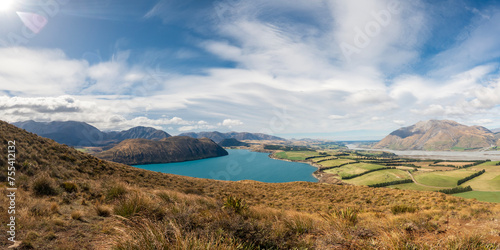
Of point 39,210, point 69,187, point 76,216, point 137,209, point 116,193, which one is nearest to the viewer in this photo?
point 39,210

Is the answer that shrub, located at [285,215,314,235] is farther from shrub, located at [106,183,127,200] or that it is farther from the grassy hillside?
shrub, located at [106,183,127,200]

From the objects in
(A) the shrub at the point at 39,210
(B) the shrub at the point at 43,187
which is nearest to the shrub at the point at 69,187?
(B) the shrub at the point at 43,187

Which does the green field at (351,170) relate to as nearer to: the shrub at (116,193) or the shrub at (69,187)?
the shrub at (116,193)

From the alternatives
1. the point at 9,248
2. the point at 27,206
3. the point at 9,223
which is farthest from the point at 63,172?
the point at 9,248

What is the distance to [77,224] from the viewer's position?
5.79 metres

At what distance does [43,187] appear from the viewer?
334 inches

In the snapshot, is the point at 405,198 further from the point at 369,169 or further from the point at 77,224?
the point at 369,169

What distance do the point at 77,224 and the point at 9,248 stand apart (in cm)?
198

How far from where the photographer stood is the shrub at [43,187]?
8305mm

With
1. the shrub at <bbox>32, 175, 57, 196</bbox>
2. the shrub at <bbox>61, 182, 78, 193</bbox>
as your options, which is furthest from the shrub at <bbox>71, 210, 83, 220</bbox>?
the shrub at <bbox>61, 182, 78, 193</bbox>

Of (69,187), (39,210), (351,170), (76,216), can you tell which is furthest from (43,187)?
(351,170)

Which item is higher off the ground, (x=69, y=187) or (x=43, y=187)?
(x=43, y=187)

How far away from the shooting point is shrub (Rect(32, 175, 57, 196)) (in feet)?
27.2

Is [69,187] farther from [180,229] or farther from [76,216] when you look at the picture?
[180,229]
